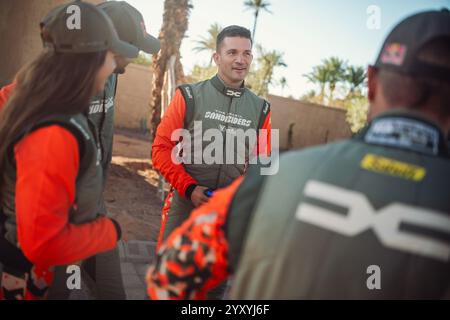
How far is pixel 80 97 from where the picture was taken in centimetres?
154

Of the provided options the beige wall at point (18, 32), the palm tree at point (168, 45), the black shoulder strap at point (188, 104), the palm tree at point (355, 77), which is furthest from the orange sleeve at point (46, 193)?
the palm tree at point (355, 77)

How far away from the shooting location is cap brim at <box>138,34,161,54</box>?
2.22m

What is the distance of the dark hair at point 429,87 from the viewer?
39.9 inches

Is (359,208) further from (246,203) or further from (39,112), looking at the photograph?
(39,112)

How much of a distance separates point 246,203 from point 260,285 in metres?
0.24

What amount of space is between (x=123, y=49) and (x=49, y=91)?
417mm

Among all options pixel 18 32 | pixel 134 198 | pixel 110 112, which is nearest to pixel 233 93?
pixel 110 112

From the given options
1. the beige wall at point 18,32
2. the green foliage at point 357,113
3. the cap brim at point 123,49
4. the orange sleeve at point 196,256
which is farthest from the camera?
the green foliage at point 357,113

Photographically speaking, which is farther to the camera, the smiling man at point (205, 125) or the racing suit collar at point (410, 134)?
the smiling man at point (205, 125)

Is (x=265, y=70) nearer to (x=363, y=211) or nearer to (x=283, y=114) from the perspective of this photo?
(x=283, y=114)

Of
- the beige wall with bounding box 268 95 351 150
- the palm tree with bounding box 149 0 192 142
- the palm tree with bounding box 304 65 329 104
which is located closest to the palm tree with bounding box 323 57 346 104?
the palm tree with bounding box 304 65 329 104

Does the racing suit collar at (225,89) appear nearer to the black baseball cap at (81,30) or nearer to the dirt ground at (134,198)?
the black baseball cap at (81,30)

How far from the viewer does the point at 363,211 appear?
94 cm
